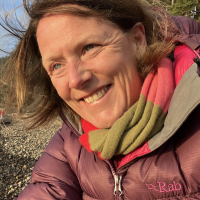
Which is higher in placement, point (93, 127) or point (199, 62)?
point (199, 62)

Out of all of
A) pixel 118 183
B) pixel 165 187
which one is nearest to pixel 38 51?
pixel 118 183

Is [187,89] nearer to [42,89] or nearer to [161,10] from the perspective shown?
[161,10]

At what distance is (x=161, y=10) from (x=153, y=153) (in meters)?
1.73

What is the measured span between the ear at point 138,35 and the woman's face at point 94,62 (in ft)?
0.10

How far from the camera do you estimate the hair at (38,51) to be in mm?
1742

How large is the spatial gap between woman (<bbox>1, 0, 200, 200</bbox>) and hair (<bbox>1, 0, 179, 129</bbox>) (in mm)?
12

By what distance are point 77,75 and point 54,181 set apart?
3.75 feet

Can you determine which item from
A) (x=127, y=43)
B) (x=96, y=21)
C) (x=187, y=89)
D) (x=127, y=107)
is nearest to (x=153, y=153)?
(x=127, y=107)

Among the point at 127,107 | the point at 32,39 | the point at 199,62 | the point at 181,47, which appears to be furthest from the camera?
the point at 32,39

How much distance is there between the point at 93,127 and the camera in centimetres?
201

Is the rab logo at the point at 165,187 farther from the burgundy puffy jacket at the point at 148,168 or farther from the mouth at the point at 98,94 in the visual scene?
the mouth at the point at 98,94

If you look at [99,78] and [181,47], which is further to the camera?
[181,47]

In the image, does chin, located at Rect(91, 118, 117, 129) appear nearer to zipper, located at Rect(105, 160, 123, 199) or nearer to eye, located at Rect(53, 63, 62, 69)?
zipper, located at Rect(105, 160, 123, 199)

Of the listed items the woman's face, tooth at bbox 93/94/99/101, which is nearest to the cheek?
the woman's face
